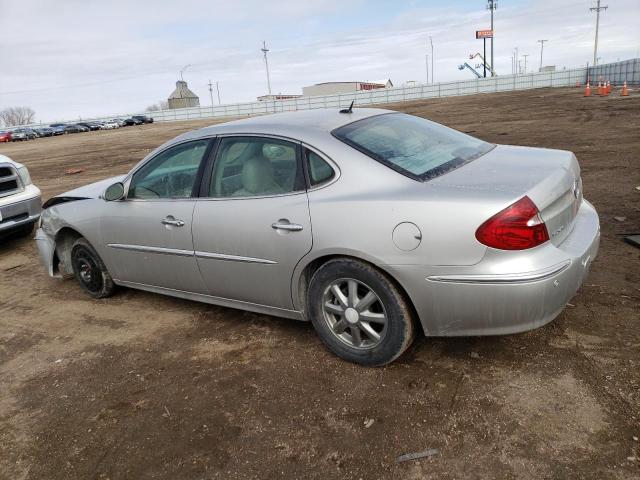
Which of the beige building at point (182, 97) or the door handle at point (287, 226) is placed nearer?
the door handle at point (287, 226)

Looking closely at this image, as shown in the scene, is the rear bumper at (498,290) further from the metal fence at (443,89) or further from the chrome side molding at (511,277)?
the metal fence at (443,89)

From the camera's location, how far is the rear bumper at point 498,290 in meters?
2.55

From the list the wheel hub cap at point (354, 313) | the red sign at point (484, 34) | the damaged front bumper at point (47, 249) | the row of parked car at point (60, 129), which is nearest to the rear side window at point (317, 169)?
the wheel hub cap at point (354, 313)

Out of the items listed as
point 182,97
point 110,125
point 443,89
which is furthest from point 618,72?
point 182,97

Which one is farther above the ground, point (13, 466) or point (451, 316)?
point (451, 316)

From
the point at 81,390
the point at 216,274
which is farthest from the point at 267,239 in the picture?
the point at 81,390

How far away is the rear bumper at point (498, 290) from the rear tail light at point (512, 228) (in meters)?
0.06

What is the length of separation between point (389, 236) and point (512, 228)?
0.63 metres

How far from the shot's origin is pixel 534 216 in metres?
2.58

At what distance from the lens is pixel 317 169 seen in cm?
313

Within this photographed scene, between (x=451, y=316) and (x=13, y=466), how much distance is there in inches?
95.7

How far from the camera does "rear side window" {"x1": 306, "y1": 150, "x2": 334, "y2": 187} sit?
10.1 feet

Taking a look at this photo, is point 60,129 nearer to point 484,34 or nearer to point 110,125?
point 110,125

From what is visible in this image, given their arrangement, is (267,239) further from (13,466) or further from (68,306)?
(68,306)
